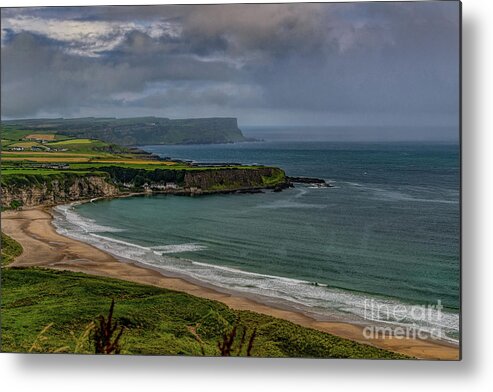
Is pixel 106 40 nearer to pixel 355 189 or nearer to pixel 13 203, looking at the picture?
pixel 13 203

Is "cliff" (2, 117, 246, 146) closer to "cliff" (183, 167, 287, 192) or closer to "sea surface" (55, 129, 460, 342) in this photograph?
"sea surface" (55, 129, 460, 342)

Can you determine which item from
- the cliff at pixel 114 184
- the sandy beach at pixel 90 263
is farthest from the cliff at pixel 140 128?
the sandy beach at pixel 90 263

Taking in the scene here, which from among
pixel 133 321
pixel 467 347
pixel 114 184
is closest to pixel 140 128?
pixel 114 184

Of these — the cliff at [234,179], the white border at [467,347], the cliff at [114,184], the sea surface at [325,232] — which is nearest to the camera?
the white border at [467,347]

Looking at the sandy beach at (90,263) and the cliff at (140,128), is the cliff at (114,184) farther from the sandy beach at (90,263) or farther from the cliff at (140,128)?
the cliff at (140,128)

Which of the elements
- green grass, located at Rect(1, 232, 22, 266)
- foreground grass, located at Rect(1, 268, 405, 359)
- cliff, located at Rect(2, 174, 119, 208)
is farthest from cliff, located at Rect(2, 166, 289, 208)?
foreground grass, located at Rect(1, 268, 405, 359)

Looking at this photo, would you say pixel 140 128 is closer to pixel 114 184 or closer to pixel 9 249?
pixel 114 184

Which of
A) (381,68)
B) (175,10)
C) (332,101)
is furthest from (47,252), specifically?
(381,68)
